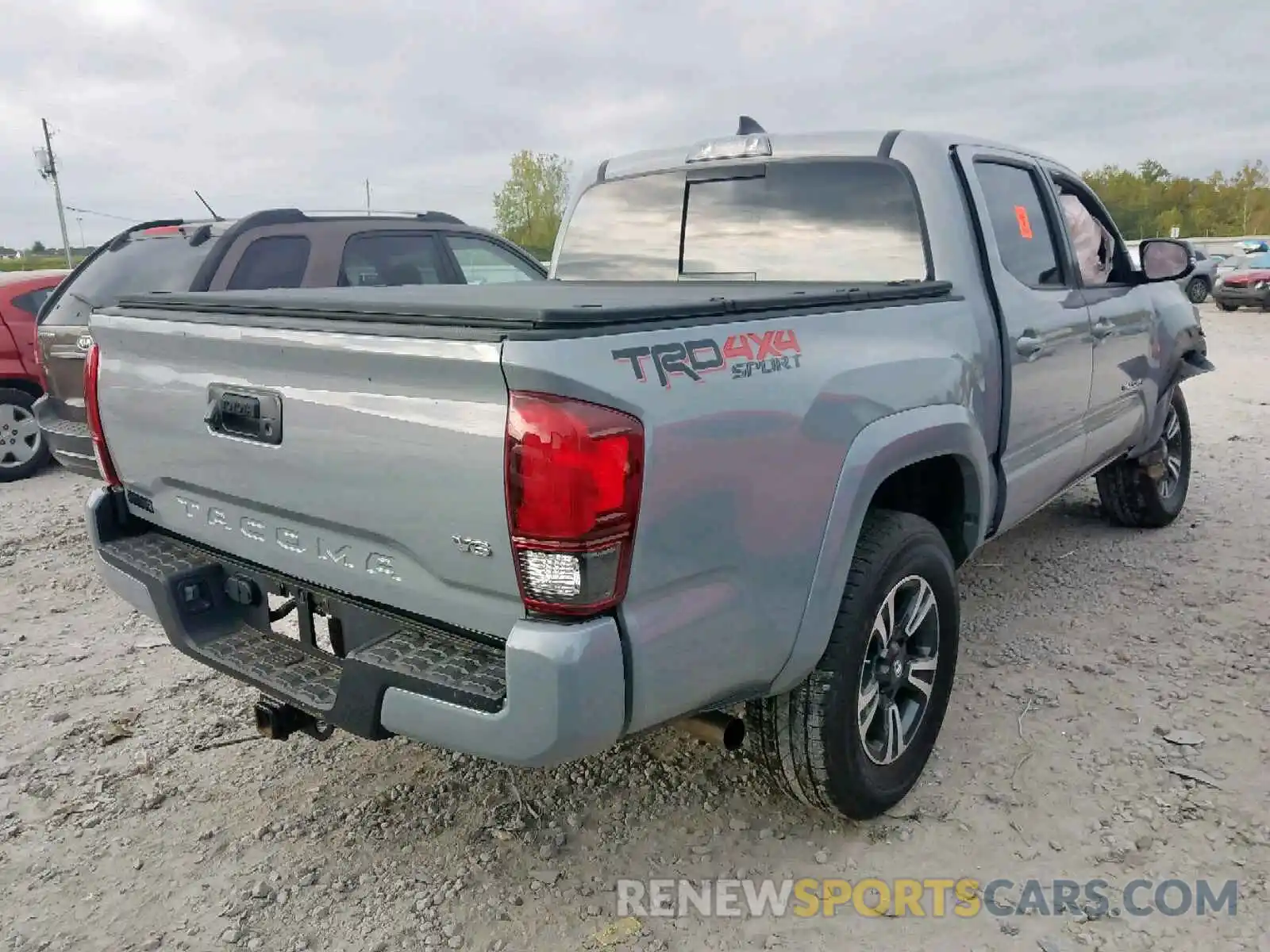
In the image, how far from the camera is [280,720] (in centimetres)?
249

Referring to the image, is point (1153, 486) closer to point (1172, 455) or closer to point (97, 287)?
point (1172, 455)

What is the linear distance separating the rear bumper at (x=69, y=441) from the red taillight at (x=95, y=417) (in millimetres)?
2624

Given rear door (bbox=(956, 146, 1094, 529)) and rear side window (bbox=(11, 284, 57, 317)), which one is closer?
rear door (bbox=(956, 146, 1094, 529))

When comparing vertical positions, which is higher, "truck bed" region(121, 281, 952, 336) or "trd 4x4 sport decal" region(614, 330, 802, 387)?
"truck bed" region(121, 281, 952, 336)

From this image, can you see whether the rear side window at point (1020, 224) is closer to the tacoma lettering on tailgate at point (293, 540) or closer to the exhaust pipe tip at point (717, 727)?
the exhaust pipe tip at point (717, 727)

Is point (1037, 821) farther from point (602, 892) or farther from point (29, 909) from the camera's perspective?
point (29, 909)

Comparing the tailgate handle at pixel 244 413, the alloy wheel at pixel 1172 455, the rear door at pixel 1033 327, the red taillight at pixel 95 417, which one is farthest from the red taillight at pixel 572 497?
the alloy wheel at pixel 1172 455

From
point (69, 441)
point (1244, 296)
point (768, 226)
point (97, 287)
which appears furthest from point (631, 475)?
point (1244, 296)

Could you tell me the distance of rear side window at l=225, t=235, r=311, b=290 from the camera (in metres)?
5.45

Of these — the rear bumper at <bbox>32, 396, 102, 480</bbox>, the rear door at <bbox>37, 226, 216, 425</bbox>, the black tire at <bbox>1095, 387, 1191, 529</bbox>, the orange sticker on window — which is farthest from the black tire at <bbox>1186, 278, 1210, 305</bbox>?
the rear bumper at <bbox>32, 396, 102, 480</bbox>

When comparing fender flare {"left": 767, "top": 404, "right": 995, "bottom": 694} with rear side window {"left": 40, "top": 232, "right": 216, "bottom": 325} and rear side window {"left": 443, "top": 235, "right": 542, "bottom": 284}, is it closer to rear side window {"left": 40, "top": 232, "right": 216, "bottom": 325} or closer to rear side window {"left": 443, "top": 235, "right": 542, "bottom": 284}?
rear side window {"left": 443, "top": 235, "right": 542, "bottom": 284}

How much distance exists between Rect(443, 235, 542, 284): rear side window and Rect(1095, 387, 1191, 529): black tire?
12.6ft

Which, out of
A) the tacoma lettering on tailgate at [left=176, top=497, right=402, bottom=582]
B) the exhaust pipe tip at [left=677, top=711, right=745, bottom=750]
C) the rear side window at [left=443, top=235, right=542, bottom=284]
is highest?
the rear side window at [left=443, top=235, right=542, bottom=284]

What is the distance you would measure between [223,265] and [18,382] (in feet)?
10.8
